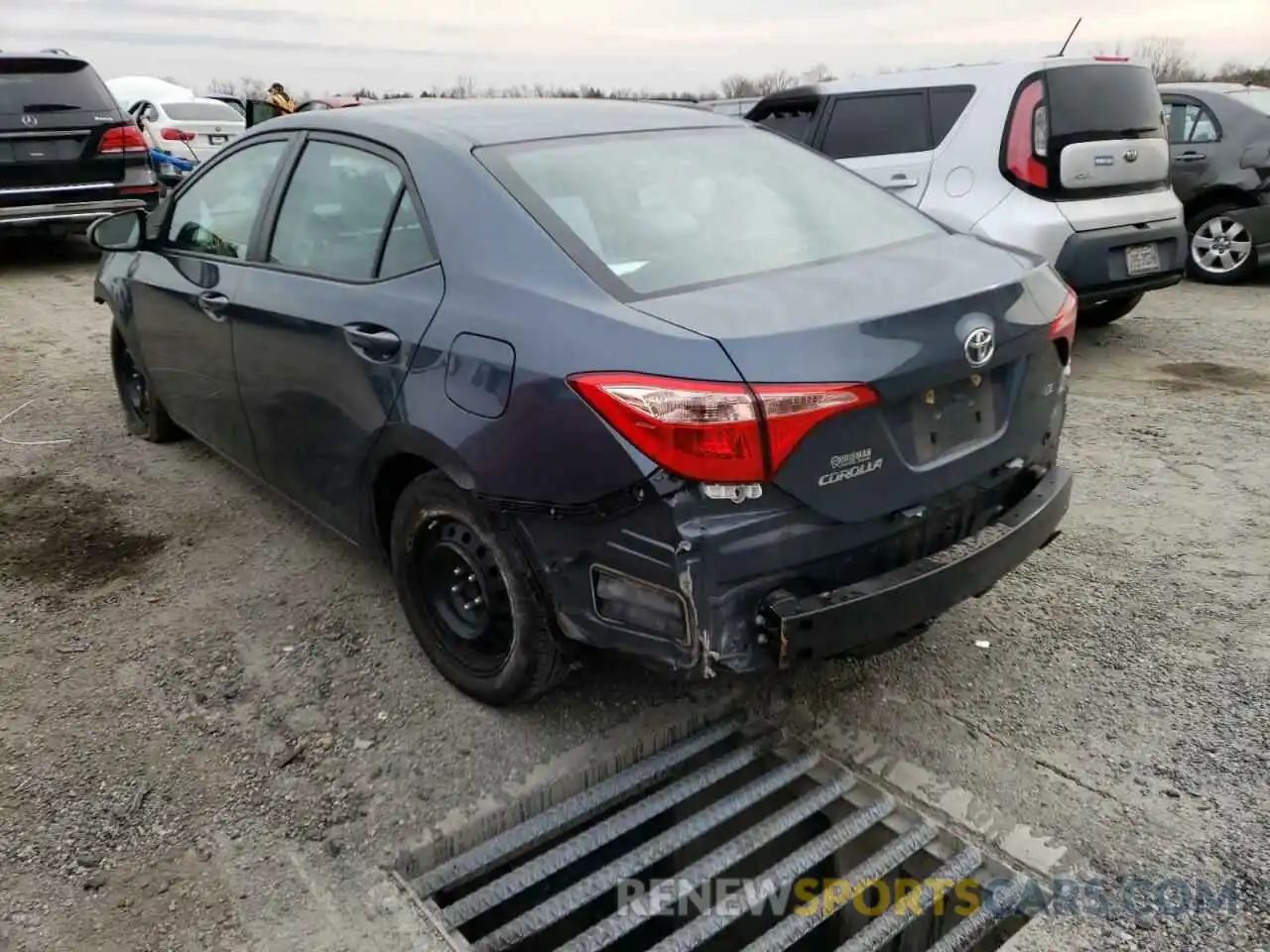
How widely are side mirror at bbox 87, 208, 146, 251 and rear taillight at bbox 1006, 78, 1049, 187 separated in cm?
444

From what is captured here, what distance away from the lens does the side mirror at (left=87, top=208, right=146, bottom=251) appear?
416 cm

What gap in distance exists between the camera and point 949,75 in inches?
238

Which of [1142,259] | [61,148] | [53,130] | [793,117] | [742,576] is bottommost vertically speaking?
[742,576]

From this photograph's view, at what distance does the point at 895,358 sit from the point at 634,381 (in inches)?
23.0

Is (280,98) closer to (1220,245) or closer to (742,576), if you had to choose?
(1220,245)

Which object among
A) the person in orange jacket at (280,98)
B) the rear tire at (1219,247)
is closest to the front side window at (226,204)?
the rear tire at (1219,247)

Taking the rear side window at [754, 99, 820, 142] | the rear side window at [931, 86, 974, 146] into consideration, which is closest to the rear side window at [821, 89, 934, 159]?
the rear side window at [931, 86, 974, 146]

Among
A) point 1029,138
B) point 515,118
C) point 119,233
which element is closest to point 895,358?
point 515,118

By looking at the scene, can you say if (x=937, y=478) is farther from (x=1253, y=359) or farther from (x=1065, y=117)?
(x=1253, y=359)

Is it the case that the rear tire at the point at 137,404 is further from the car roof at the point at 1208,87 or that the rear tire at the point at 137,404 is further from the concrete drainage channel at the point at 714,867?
the car roof at the point at 1208,87

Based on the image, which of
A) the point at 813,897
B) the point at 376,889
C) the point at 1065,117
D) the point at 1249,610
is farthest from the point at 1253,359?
the point at 376,889

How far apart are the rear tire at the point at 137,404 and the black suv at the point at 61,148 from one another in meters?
4.55

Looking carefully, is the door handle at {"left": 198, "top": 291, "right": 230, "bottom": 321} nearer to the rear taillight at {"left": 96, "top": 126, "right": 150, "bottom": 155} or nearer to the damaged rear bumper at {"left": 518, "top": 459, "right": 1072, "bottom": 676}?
the damaged rear bumper at {"left": 518, "top": 459, "right": 1072, "bottom": 676}

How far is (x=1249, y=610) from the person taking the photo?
3297 mm
